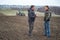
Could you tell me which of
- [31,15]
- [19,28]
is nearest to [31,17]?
[31,15]

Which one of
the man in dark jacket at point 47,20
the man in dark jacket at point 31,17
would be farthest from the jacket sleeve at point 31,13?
the man in dark jacket at point 47,20

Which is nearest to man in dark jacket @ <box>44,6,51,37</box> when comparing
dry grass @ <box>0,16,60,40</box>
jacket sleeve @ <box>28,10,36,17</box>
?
dry grass @ <box>0,16,60,40</box>

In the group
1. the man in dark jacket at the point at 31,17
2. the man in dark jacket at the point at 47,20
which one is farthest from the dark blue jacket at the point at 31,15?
the man in dark jacket at the point at 47,20

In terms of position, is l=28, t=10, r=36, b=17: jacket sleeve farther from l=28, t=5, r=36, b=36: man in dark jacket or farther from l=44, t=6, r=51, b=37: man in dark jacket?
l=44, t=6, r=51, b=37: man in dark jacket

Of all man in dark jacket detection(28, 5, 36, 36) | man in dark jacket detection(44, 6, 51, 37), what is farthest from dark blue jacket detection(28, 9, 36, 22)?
man in dark jacket detection(44, 6, 51, 37)

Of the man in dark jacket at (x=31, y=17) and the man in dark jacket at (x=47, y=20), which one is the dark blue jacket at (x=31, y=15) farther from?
the man in dark jacket at (x=47, y=20)

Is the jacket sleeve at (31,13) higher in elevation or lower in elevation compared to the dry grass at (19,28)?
higher

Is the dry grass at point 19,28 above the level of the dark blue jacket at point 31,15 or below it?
below

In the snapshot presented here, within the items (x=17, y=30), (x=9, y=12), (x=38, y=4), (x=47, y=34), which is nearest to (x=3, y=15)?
(x=9, y=12)

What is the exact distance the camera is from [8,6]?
1863 millimetres

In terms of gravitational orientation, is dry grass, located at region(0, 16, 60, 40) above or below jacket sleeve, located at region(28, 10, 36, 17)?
below

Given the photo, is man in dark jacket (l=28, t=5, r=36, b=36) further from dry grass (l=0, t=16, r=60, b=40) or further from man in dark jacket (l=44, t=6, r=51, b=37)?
man in dark jacket (l=44, t=6, r=51, b=37)
